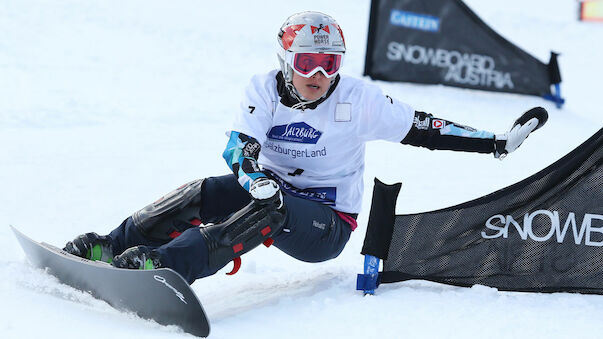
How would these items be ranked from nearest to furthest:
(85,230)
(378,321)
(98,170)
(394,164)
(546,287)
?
(378,321), (546,287), (85,230), (98,170), (394,164)

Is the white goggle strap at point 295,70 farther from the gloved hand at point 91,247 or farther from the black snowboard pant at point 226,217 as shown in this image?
the gloved hand at point 91,247

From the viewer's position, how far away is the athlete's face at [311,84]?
3.91 meters

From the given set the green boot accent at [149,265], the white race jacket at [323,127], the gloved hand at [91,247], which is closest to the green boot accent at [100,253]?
the gloved hand at [91,247]

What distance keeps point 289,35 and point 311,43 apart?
0.14 metres

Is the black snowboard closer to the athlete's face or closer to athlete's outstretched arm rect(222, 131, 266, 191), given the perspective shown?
athlete's outstretched arm rect(222, 131, 266, 191)

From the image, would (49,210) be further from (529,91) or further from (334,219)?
(529,91)

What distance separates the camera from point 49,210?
567 cm

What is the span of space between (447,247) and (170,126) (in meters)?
4.94

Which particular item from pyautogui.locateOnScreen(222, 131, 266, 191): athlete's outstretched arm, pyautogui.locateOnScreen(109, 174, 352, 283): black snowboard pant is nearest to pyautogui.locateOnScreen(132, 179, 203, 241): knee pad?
pyautogui.locateOnScreen(109, 174, 352, 283): black snowboard pant

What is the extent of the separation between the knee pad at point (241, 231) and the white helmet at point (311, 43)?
0.72 m

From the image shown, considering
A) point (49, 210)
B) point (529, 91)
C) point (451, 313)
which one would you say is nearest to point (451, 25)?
point (529, 91)

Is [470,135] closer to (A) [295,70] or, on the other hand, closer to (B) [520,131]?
(B) [520,131]

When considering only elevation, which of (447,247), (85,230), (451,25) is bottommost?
(85,230)

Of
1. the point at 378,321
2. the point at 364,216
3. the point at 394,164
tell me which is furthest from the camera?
the point at 394,164
